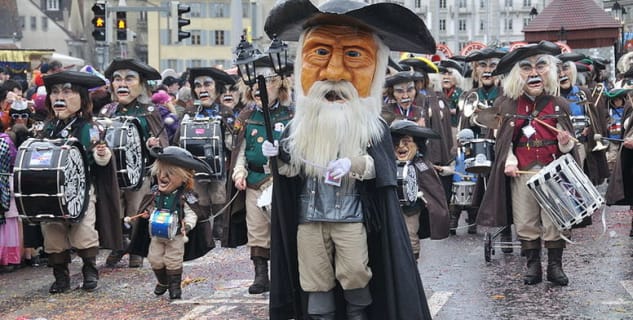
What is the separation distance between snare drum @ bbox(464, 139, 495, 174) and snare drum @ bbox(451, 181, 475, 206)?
2.92m

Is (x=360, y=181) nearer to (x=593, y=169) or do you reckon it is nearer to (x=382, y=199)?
(x=382, y=199)

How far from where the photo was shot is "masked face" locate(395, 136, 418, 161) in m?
9.81

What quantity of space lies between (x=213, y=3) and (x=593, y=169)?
8329 cm

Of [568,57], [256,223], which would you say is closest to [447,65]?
Result: [568,57]

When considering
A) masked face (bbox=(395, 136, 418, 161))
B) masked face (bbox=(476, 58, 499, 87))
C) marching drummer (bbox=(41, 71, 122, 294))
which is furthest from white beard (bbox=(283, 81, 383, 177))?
masked face (bbox=(476, 58, 499, 87))

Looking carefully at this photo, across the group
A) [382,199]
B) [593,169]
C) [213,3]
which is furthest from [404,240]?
[213,3]

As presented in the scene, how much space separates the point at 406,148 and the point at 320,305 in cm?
278

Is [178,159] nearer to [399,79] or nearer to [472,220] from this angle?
[399,79]

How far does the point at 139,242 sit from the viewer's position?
1025 cm

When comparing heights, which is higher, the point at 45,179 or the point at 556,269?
the point at 45,179

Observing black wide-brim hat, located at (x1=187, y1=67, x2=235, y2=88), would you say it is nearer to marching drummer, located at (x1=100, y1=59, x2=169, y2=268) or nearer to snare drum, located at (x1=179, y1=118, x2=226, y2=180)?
marching drummer, located at (x1=100, y1=59, x2=169, y2=268)

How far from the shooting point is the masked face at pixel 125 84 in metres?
12.3

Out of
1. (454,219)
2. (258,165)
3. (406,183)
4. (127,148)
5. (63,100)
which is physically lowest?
(454,219)

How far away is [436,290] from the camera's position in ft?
33.4
